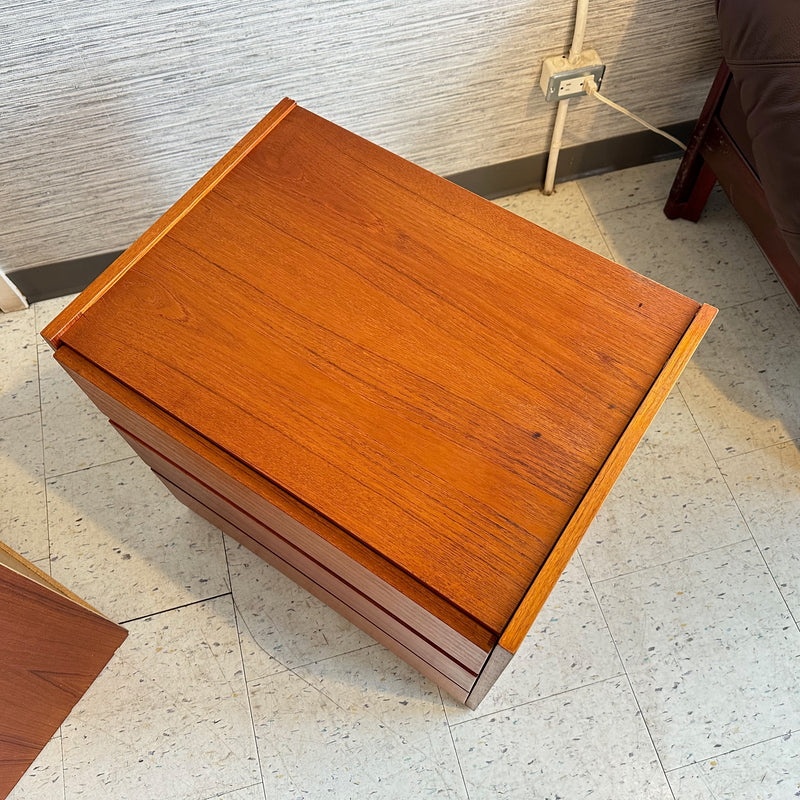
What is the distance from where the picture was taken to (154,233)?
921mm

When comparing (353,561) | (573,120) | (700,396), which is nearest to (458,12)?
(573,120)

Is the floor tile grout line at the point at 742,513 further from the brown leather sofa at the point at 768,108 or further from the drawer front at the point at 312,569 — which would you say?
the drawer front at the point at 312,569

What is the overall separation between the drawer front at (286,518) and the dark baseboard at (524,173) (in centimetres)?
71

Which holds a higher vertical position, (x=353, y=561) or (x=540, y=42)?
(x=540, y=42)

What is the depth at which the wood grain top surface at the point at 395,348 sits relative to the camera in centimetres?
76

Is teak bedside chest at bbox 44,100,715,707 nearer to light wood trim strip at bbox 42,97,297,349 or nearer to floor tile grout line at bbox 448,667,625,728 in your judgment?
light wood trim strip at bbox 42,97,297,349

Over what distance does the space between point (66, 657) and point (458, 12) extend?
4.01 feet

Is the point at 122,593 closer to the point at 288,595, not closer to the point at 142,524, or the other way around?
the point at 142,524

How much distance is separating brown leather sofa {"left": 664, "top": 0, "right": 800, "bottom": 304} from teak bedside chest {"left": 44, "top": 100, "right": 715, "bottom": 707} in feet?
1.12

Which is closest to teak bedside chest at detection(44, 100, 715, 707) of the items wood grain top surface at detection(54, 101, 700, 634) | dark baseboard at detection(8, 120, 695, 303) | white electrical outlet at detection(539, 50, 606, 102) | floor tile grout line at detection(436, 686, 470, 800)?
wood grain top surface at detection(54, 101, 700, 634)

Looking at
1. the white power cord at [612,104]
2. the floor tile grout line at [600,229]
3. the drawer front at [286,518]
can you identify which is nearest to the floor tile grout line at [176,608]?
the drawer front at [286,518]

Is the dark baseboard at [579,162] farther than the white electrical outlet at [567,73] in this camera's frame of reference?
Yes

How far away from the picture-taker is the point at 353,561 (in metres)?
0.75

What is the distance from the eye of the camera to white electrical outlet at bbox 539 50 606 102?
53.1 inches
